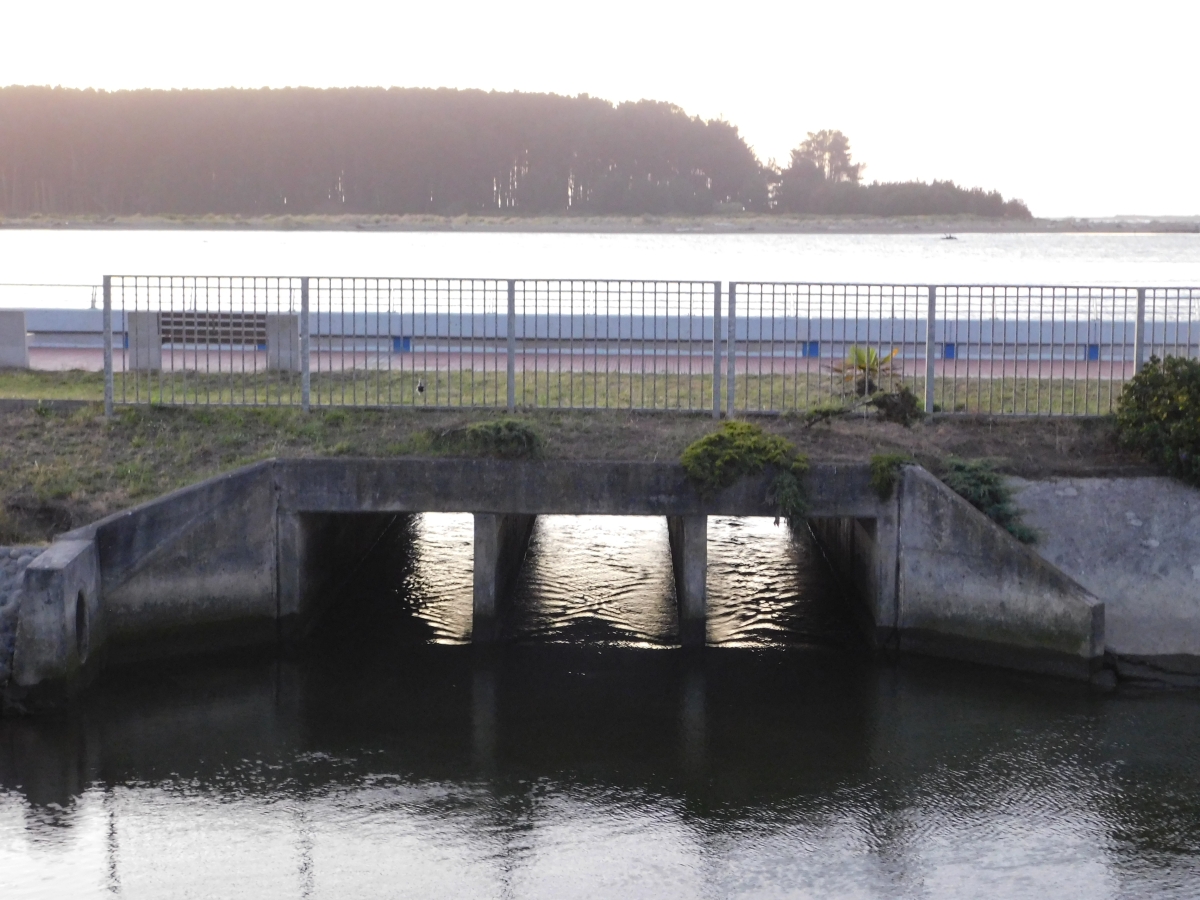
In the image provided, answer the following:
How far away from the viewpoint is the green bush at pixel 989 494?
46.3ft

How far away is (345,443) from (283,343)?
4.72 m

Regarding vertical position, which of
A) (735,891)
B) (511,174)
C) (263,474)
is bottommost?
(735,891)

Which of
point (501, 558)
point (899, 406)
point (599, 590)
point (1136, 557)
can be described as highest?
point (899, 406)

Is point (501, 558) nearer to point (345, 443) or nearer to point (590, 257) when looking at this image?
point (345, 443)

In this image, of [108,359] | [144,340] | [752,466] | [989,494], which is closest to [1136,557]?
[989,494]

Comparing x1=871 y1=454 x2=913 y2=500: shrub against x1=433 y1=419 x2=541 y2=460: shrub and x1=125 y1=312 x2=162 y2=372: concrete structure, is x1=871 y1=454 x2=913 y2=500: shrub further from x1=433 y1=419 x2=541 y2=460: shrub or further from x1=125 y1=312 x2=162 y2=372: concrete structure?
x1=125 y1=312 x2=162 y2=372: concrete structure

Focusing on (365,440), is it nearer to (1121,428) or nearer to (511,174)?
(1121,428)

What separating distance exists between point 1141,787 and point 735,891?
392 centimetres

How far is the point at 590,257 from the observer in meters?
69.9

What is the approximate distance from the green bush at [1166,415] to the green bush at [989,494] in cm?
168

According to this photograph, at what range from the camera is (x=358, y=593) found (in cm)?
1683

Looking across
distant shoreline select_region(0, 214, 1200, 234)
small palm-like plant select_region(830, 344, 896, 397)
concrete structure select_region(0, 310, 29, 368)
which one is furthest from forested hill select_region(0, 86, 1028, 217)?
small palm-like plant select_region(830, 344, 896, 397)

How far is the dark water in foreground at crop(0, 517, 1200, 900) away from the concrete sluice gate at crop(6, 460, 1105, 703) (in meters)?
0.35

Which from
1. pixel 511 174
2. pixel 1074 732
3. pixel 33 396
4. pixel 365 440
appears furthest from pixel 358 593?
pixel 511 174
